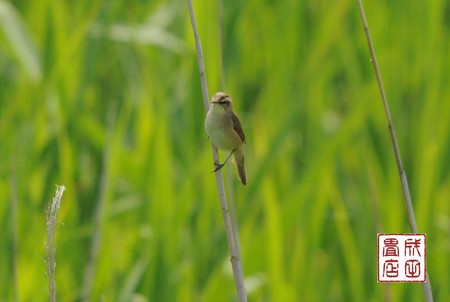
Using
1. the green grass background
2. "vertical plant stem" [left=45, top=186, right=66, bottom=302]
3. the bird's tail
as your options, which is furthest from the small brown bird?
"vertical plant stem" [left=45, top=186, right=66, bottom=302]

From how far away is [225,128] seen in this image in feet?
9.89

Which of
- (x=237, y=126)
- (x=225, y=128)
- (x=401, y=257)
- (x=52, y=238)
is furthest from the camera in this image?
(x=237, y=126)

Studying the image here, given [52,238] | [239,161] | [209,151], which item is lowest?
[52,238]

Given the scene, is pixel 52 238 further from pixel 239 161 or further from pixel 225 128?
pixel 239 161

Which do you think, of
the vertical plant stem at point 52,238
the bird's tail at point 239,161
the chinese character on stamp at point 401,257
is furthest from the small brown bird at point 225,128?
the vertical plant stem at point 52,238

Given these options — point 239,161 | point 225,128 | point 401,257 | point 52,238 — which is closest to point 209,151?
point 239,161

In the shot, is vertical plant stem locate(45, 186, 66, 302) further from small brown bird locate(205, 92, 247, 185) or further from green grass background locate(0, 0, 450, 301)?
green grass background locate(0, 0, 450, 301)

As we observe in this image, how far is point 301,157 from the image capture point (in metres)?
4.77

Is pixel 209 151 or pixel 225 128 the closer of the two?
pixel 225 128

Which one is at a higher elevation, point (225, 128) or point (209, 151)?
point (209, 151)

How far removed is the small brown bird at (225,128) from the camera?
291cm

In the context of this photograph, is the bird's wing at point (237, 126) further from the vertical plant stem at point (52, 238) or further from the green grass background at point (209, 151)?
the vertical plant stem at point (52, 238)

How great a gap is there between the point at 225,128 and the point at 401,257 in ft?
2.89

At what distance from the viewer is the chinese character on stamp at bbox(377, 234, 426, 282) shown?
2.22 meters
